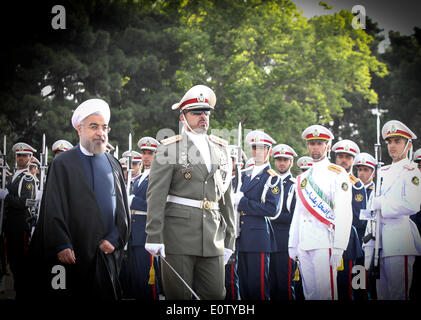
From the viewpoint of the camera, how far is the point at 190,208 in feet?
16.7

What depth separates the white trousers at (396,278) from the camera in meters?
6.75

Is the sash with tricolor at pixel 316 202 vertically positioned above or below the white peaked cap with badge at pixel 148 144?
below

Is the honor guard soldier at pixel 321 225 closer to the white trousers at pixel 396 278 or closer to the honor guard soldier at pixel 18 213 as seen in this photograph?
the white trousers at pixel 396 278

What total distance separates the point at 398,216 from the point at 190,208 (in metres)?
3.15

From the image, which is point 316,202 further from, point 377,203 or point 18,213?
point 18,213

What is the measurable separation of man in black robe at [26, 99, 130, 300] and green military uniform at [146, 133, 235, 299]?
342mm

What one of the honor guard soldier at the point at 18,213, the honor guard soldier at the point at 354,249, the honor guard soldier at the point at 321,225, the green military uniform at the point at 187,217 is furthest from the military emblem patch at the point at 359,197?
the honor guard soldier at the point at 18,213

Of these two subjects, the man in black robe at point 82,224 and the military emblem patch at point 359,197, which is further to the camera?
the military emblem patch at point 359,197

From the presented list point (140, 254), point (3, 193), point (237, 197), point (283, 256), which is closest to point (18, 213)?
point (3, 193)

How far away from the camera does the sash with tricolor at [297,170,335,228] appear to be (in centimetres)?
661

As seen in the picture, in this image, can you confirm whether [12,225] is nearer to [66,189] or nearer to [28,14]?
[66,189]

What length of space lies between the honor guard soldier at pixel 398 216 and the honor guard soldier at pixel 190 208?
2563mm

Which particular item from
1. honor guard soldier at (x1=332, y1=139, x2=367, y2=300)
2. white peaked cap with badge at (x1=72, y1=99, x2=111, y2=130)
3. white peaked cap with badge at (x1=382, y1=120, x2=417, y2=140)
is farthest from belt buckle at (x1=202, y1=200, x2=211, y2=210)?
honor guard soldier at (x1=332, y1=139, x2=367, y2=300)

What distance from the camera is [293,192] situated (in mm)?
8938
